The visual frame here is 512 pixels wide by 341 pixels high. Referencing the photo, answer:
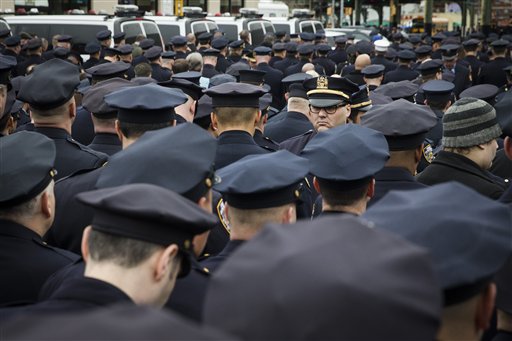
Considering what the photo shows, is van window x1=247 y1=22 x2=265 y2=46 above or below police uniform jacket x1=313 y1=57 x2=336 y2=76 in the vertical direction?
above

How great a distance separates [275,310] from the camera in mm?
1630

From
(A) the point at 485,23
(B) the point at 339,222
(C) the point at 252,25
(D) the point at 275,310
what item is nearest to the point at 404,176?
(B) the point at 339,222

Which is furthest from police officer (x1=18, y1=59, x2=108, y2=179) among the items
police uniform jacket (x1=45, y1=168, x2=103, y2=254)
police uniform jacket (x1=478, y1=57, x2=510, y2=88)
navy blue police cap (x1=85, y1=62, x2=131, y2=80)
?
police uniform jacket (x1=478, y1=57, x2=510, y2=88)

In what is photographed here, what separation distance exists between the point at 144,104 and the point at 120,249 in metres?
2.32

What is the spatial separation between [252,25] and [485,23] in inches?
768

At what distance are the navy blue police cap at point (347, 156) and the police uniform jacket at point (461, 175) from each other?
650mm

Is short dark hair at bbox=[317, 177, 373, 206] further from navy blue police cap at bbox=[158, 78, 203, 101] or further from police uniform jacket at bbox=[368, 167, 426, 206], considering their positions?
navy blue police cap at bbox=[158, 78, 203, 101]

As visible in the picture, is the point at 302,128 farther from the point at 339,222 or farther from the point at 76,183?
the point at 339,222

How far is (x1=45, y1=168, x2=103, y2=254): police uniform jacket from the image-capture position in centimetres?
431

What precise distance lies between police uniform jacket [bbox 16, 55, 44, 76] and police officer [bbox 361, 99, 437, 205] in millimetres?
9365

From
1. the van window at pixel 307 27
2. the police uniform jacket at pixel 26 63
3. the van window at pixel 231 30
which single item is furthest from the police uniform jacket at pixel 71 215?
the van window at pixel 307 27

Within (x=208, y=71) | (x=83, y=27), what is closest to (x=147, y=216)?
(x=208, y=71)

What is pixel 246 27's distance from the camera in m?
20.8

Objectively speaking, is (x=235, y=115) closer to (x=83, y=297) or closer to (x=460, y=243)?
(x=83, y=297)
